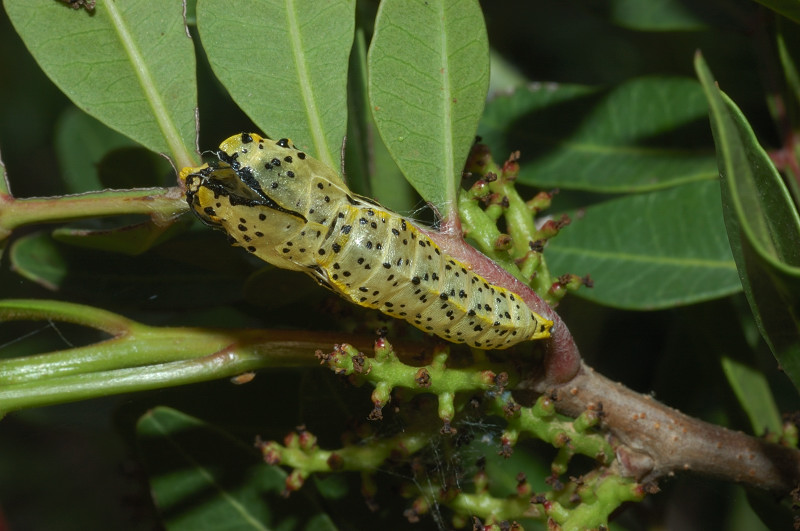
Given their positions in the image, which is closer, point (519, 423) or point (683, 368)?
point (519, 423)

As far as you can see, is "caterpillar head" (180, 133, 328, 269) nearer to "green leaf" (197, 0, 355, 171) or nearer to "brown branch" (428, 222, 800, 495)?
"green leaf" (197, 0, 355, 171)

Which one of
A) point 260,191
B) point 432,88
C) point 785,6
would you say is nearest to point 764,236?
point 785,6

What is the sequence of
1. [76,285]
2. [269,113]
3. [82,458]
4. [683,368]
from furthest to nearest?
1. [82,458]
2. [683,368]
3. [76,285]
4. [269,113]

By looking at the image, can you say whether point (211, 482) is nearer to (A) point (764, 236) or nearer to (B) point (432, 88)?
(B) point (432, 88)

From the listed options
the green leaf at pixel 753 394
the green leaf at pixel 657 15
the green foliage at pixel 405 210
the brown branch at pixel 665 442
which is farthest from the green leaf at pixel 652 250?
the green leaf at pixel 657 15

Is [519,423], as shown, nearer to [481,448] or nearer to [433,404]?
[433,404]

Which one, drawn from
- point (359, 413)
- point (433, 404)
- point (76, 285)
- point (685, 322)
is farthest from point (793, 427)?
point (76, 285)

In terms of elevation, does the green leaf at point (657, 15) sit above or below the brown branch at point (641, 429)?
above

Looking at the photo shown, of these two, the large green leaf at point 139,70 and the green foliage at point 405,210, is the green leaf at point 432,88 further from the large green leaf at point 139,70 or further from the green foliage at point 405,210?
the large green leaf at point 139,70
